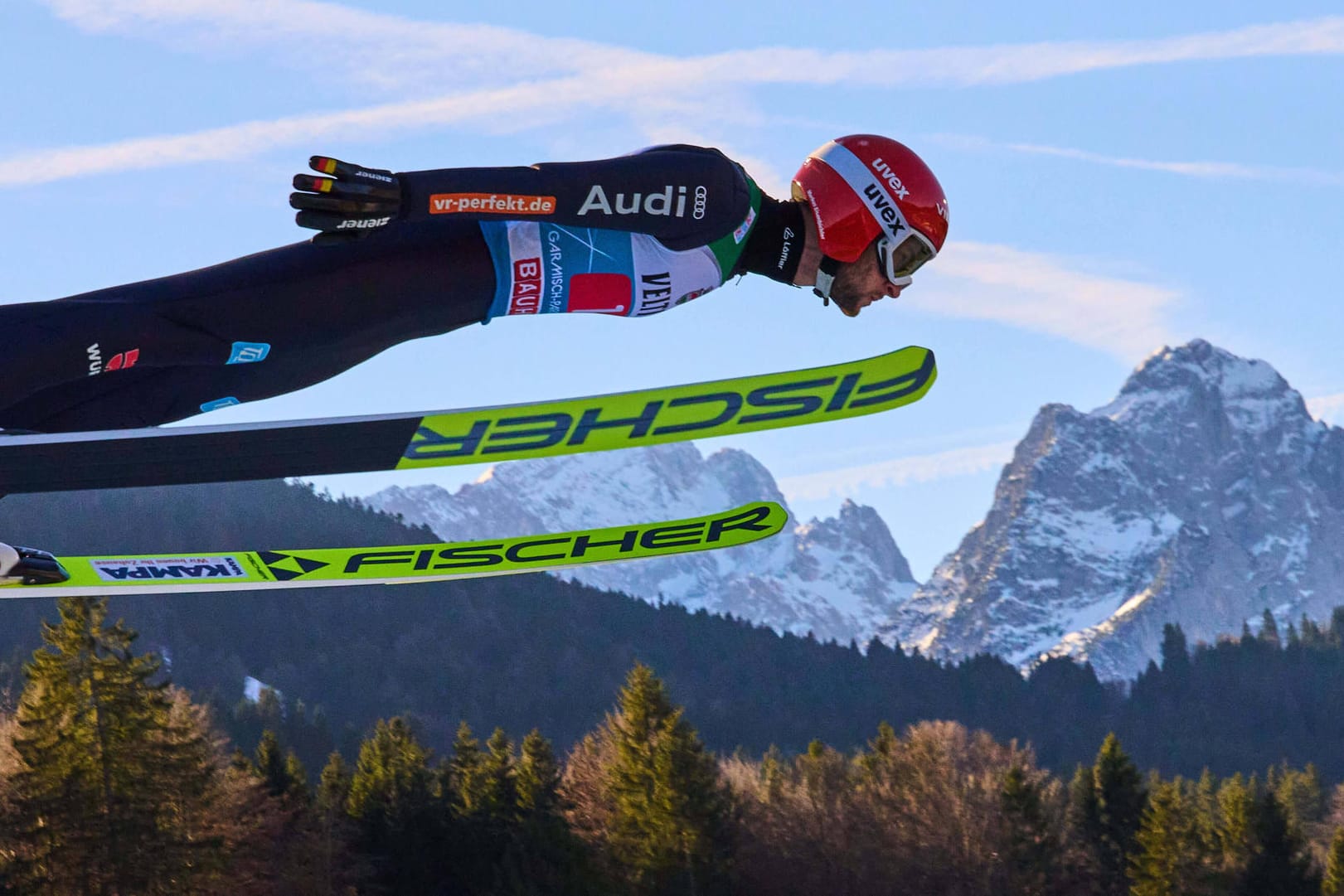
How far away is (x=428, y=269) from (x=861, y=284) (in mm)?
2018

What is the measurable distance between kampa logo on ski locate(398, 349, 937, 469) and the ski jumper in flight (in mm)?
404

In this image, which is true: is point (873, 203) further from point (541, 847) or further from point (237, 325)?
point (541, 847)

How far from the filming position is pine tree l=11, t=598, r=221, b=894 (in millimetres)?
37531

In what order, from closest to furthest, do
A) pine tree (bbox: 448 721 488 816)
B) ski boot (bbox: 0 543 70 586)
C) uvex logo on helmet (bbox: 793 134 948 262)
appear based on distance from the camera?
uvex logo on helmet (bbox: 793 134 948 262), ski boot (bbox: 0 543 70 586), pine tree (bbox: 448 721 488 816)

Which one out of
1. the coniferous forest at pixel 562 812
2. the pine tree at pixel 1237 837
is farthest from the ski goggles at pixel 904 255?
the pine tree at pixel 1237 837

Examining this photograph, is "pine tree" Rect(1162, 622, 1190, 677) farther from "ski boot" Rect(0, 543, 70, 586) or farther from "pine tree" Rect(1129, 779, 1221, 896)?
"ski boot" Rect(0, 543, 70, 586)

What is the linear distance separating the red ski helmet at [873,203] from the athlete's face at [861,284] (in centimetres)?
5

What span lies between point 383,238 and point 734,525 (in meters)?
2.45

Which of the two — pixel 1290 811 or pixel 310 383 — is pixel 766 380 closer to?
pixel 310 383

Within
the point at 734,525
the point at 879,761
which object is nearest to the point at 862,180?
the point at 734,525

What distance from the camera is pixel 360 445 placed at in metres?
6.23

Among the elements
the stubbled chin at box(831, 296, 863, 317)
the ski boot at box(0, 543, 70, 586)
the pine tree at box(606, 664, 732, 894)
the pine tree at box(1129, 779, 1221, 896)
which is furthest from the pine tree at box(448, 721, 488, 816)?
the stubbled chin at box(831, 296, 863, 317)

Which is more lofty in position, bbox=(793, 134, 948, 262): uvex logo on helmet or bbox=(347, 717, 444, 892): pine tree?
bbox=(793, 134, 948, 262): uvex logo on helmet

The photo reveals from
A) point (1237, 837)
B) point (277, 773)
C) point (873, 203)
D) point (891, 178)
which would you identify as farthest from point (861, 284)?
point (1237, 837)
